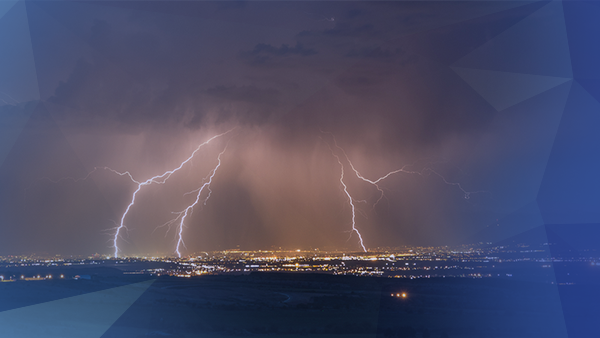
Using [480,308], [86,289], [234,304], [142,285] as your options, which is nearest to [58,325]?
[234,304]

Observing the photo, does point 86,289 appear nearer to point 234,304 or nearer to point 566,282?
point 234,304
